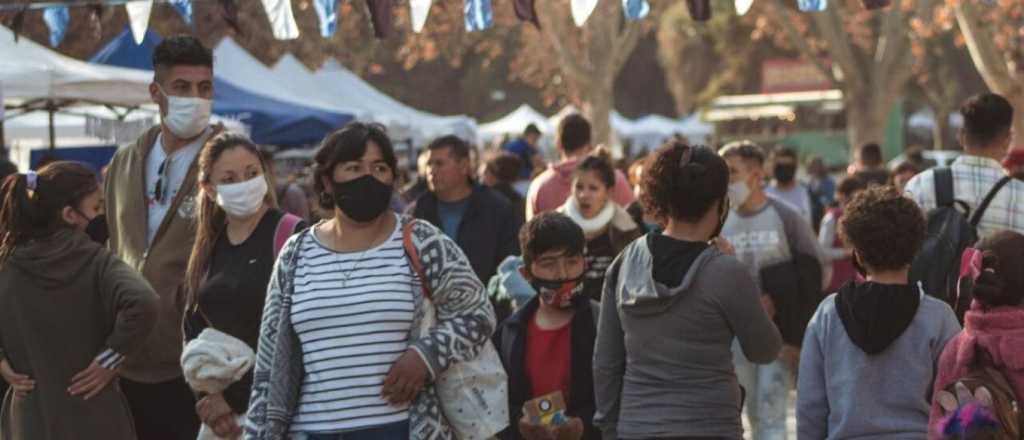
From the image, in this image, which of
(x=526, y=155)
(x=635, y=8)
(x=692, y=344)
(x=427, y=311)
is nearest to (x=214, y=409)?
(x=427, y=311)

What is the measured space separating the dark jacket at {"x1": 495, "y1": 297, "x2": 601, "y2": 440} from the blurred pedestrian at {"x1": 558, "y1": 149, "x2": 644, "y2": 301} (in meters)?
2.22

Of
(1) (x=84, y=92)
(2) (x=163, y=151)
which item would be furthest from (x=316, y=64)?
(2) (x=163, y=151)

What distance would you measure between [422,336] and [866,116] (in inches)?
1115

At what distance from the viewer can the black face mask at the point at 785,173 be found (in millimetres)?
13695

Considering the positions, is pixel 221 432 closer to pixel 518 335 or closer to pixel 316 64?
pixel 518 335

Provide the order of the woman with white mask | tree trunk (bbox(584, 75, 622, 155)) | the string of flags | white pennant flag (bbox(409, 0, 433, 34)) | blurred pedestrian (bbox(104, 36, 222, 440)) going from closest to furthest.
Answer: the woman with white mask
blurred pedestrian (bbox(104, 36, 222, 440))
the string of flags
white pennant flag (bbox(409, 0, 433, 34))
tree trunk (bbox(584, 75, 622, 155))

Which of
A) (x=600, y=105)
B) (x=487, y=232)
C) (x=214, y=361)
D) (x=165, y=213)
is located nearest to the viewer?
(x=214, y=361)

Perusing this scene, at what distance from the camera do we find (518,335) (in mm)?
6473

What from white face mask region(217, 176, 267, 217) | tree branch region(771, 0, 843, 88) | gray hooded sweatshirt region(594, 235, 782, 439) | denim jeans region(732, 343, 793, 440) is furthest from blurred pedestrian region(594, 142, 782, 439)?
tree branch region(771, 0, 843, 88)

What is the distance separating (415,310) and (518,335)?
142 cm

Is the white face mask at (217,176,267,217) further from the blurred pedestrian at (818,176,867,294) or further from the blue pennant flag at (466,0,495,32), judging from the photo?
the blurred pedestrian at (818,176,867,294)

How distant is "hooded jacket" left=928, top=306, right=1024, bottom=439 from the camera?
4.75 metres

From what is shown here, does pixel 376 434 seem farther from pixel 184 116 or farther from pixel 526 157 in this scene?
pixel 526 157

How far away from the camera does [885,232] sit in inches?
203
